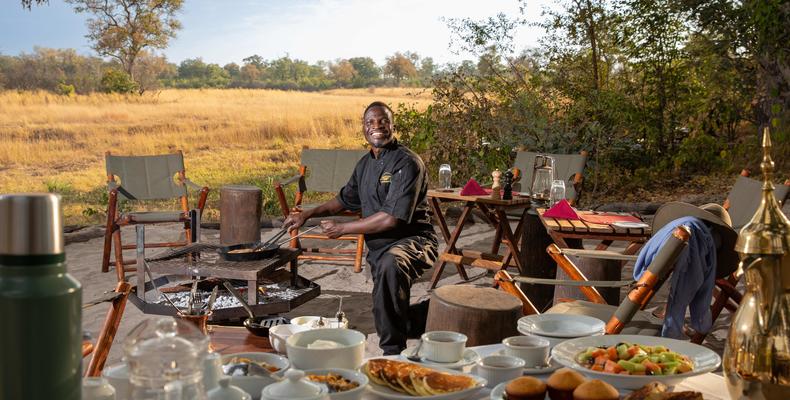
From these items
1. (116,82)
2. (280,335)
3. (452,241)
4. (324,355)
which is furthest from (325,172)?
(116,82)

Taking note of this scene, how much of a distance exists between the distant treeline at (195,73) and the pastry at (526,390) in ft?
39.4

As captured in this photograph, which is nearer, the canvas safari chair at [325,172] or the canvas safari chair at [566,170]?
the canvas safari chair at [566,170]

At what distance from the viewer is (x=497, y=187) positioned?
5.47 m

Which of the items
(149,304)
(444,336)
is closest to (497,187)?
(149,304)

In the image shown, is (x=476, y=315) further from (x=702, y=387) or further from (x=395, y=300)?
(x=702, y=387)

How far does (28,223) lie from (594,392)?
0.86 m

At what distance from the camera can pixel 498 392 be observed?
1489 mm

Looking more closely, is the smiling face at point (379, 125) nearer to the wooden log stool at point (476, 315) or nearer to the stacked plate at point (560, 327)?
the wooden log stool at point (476, 315)

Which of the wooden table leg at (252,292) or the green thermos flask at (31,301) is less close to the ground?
the green thermos flask at (31,301)

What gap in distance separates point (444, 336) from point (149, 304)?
8.15ft

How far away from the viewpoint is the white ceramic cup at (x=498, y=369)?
5.29 feet

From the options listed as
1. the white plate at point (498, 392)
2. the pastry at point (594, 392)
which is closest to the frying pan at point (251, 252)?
the white plate at point (498, 392)

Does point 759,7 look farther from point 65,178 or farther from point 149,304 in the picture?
point 65,178

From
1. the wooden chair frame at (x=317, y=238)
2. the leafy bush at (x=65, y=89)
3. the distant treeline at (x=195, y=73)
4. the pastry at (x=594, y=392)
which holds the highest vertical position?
the distant treeline at (x=195, y=73)
